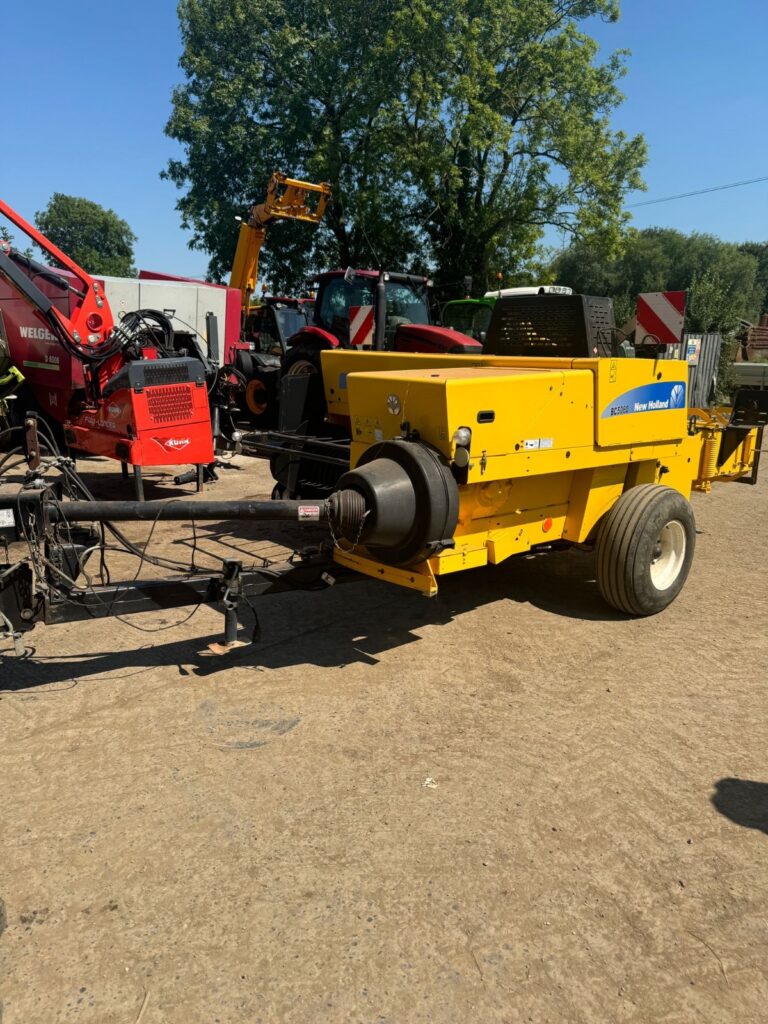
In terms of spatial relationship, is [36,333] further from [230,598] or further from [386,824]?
[386,824]

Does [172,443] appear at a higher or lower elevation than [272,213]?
lower

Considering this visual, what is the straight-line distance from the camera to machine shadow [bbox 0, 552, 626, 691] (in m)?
4.16

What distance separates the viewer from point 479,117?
1934cm

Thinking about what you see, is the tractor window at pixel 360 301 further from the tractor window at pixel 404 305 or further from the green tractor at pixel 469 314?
the green tractor at pixel 469 314

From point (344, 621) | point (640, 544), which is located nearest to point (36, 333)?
point (344, 621)

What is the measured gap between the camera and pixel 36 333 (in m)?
8.92

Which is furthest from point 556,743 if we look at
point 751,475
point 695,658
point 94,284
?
point 94,284

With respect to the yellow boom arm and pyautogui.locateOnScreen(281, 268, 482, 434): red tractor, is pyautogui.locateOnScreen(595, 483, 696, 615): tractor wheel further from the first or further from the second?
the yellow boom arm

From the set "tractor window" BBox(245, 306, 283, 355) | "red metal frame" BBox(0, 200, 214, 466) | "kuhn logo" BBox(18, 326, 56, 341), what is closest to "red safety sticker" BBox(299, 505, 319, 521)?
"red metal frame" BBox(0, 200, 214, 466)

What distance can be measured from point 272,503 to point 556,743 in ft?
5.70

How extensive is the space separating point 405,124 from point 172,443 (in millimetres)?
16049

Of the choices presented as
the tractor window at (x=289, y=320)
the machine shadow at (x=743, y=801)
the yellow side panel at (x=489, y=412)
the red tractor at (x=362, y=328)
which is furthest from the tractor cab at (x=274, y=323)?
the machine shadow at (x=743, y=801)

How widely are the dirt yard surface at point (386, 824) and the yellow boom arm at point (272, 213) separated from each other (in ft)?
32.8

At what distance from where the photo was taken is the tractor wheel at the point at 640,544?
4.73 metres
